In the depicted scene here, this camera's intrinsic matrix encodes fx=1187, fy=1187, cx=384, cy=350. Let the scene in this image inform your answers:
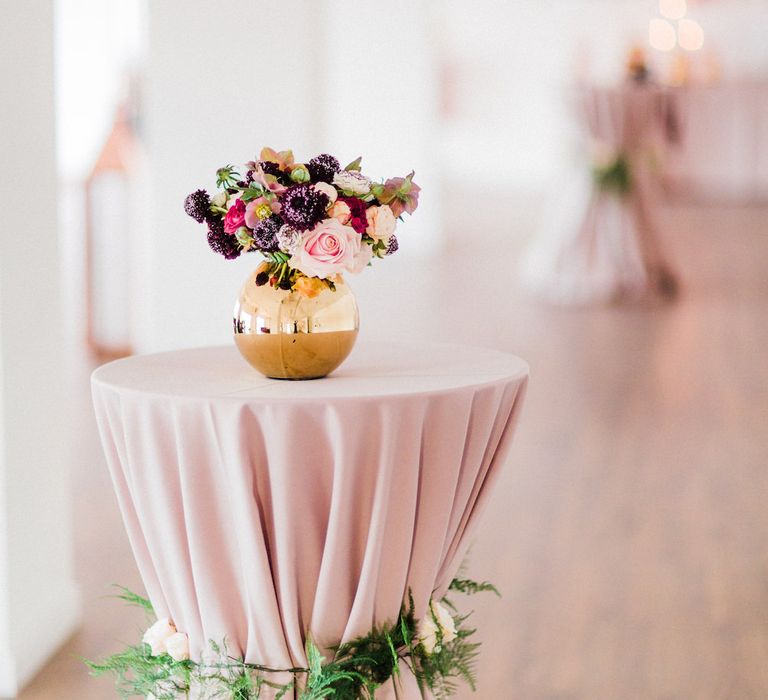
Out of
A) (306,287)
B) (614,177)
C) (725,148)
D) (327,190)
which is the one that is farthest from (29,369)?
(725,148)

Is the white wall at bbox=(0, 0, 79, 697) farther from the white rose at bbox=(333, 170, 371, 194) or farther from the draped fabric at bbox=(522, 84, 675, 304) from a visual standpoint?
the draped fabric at bbox=(522, 84, 675, 304)

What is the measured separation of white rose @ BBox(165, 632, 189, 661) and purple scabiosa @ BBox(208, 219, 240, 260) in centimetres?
70

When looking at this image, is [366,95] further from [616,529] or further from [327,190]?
[327,190]

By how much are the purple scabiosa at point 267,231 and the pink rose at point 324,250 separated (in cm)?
5

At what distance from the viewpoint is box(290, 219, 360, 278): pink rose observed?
2.07 meters

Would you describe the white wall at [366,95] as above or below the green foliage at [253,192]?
above

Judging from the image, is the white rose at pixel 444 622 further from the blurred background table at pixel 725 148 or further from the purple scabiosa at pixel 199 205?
the blurred background table at pixel 725 148

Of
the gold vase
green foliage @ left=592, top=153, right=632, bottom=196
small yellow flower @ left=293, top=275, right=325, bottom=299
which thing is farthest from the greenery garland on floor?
green foliage @ left=592, top=153, right=632, bottom=196

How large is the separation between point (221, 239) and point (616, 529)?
7.92 ft

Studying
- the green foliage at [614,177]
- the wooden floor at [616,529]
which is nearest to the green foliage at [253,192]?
the wooden floor at [616,529]

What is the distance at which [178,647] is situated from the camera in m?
2.17

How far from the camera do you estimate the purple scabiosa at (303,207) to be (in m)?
2.05

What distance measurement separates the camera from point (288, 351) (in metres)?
2.14

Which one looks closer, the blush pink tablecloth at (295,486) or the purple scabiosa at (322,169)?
the blush pink tablecloth at (295,486)
